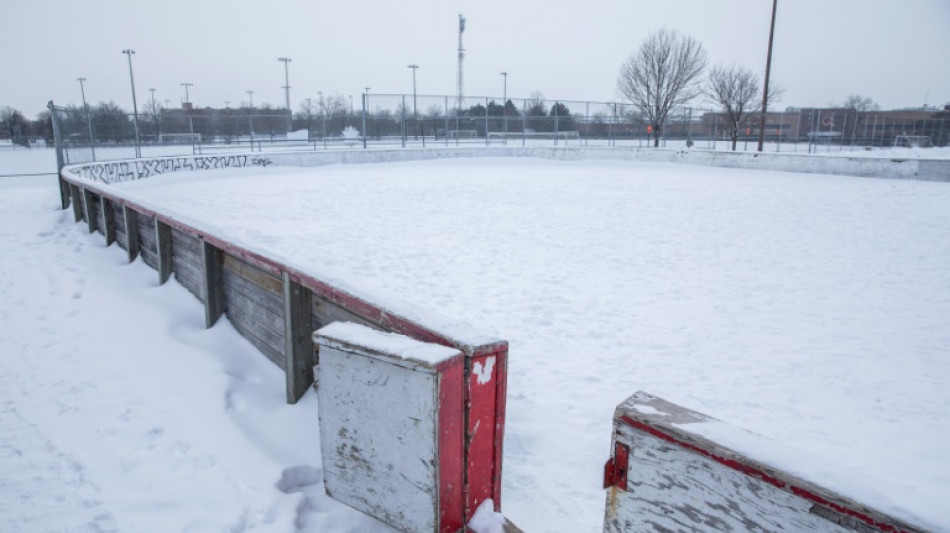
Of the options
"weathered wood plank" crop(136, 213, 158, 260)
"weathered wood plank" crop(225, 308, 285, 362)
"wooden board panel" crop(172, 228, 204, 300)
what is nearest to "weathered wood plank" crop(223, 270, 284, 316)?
"weathered wood plank" crop(225, 308, 285, 362)

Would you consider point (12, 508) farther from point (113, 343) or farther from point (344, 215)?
point (344, 215)

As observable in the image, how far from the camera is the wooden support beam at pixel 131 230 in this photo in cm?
679

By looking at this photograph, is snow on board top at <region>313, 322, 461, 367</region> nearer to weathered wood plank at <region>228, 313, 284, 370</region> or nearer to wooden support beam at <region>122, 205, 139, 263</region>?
weathered wood plank at <region>228, 313, 284, 370</region>

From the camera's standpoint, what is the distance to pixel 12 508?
2736 millimetres

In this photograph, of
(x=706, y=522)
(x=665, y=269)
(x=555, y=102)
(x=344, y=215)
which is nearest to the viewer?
(x=706, y=522)

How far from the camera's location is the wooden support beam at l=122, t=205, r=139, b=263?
679 cm

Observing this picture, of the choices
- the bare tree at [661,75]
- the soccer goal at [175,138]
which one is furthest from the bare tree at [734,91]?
the soccer goal at [175,138]

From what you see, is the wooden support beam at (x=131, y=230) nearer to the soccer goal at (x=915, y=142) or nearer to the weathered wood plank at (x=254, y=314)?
the weathered wood plank at (x=254, y=314)

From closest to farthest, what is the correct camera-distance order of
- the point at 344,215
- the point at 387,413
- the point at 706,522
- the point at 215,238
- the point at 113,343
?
the point at 706,522 → the point at 387,413 → the point at 215,238 → the point at 113,343 → the point at 344,215

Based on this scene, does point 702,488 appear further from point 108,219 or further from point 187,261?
point 108,219

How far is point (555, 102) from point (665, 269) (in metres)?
25.8

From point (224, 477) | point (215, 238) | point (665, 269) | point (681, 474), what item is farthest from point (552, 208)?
point (681, 474)

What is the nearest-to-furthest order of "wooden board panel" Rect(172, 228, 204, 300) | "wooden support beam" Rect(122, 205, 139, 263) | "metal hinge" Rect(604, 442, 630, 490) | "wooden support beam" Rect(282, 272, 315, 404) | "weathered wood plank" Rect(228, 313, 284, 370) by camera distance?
"metal hinge" Rect(604, 442, 630, 490), "wooden support beam" Rect(282, 272, 315, 404), "weathered wood plank" Rect(228, 313, 284, 370), "wooden board panel" Rect(172, 228, 204, 300), "wooden support beam" Rect(122, 205, 139, 263)

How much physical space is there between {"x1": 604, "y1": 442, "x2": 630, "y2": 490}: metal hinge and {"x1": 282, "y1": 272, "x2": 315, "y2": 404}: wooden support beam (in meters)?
2.34
